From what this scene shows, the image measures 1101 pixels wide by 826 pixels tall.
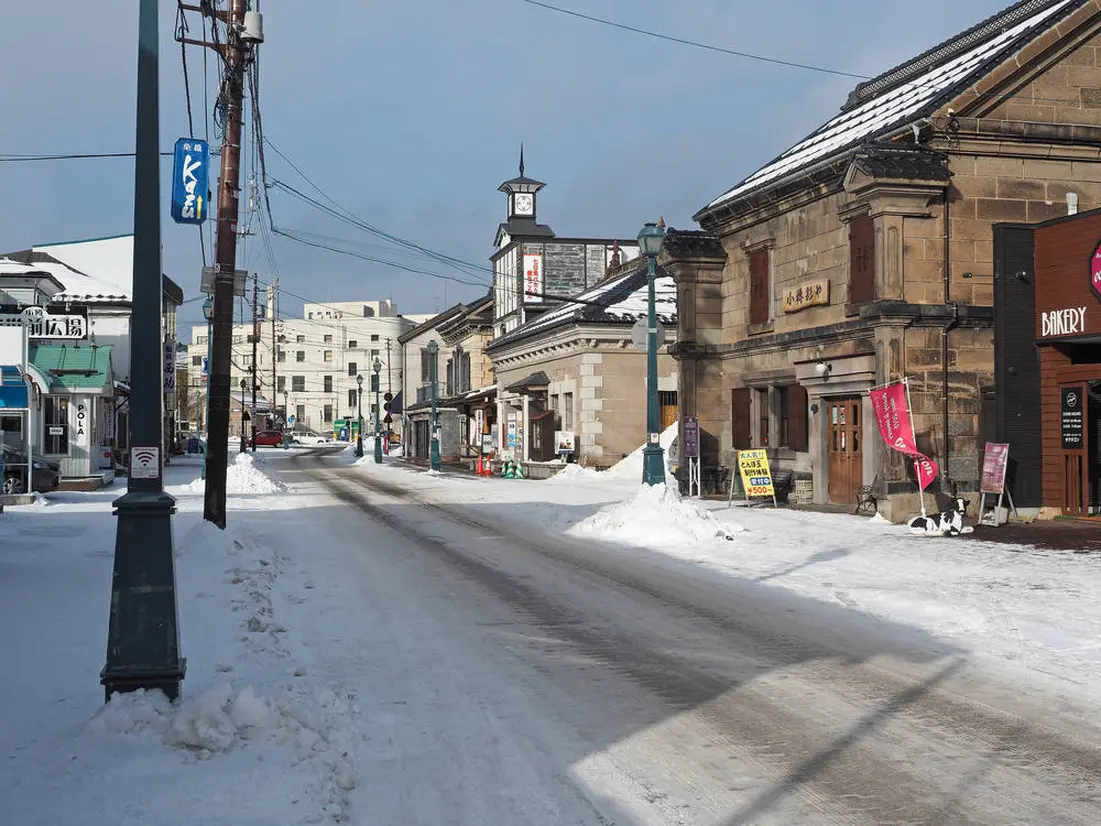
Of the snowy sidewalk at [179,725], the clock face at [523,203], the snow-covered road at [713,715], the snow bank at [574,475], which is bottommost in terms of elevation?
the snow-covered road at [713,715]

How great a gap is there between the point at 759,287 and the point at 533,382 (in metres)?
17.9

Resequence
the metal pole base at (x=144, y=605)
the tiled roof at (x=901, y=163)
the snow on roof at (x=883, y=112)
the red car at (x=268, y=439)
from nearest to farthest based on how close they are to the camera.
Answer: the metal pole base at (x=144, y=605), the tiled roof at (x=901, y=163), the snow on roof at (x=883, y=112), the red car at (x=268, y=439)

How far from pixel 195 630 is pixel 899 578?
819 cm

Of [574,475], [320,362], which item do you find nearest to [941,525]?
[574,475]

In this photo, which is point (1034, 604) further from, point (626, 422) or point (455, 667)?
point (626, 422)

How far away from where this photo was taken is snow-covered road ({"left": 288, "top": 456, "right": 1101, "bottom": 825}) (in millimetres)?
5289

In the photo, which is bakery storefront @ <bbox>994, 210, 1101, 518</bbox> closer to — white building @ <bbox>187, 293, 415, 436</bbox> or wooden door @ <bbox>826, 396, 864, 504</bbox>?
wooden door @ <bbox>826, 396, 864, 504</bbox>

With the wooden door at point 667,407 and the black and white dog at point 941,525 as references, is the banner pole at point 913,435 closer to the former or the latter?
the black and white dog at point 941,525

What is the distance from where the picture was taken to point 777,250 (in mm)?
24750

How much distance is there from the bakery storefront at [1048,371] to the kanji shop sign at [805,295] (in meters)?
3.94

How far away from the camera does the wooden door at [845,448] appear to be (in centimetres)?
2183

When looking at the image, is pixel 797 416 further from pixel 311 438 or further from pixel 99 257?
pixel 311 438

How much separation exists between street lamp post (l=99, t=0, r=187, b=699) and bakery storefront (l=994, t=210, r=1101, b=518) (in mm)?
15962

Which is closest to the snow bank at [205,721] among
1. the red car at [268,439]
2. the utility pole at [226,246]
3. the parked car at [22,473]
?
the utility pole at [226,246]
